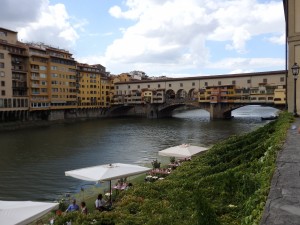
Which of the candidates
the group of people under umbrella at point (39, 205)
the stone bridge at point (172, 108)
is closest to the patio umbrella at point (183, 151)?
the group of people under umbrella at point (39, 205)

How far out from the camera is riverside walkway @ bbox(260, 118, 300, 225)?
13.7 ft

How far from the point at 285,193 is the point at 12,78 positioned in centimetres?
6843

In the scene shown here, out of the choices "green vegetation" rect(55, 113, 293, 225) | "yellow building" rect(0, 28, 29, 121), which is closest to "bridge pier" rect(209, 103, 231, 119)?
"yellow building" rect(0, 28, 29, 121)

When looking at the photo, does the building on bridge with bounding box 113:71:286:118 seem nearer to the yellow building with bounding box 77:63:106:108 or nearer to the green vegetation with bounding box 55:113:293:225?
the yellow building with bounding box 77:63:106:108

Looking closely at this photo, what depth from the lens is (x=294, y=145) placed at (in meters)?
9.76

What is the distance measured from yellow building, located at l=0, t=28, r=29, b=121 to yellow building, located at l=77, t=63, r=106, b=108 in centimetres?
2044

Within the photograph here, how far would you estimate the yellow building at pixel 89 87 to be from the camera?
295 feet

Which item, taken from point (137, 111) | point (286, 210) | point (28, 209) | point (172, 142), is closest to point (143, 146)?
point (172, 142)

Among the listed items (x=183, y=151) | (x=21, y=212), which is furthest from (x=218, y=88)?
(x=21, y=212)

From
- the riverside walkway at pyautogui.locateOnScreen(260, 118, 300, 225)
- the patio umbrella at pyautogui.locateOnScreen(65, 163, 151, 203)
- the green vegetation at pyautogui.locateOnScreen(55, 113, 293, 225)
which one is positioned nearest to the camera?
the riverside walkway at pyautogui.locateOnScreen(260, 118, 300, 225)

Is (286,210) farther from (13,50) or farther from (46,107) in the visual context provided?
(46,107)

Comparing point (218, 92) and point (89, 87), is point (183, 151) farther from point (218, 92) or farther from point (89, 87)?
point (89, 87)

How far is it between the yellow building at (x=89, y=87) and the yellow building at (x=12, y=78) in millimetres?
20436

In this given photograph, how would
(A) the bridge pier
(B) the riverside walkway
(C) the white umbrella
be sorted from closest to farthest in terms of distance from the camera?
(B) the riverside walkway < (C) the white umbrella < (A) the bridge pier
